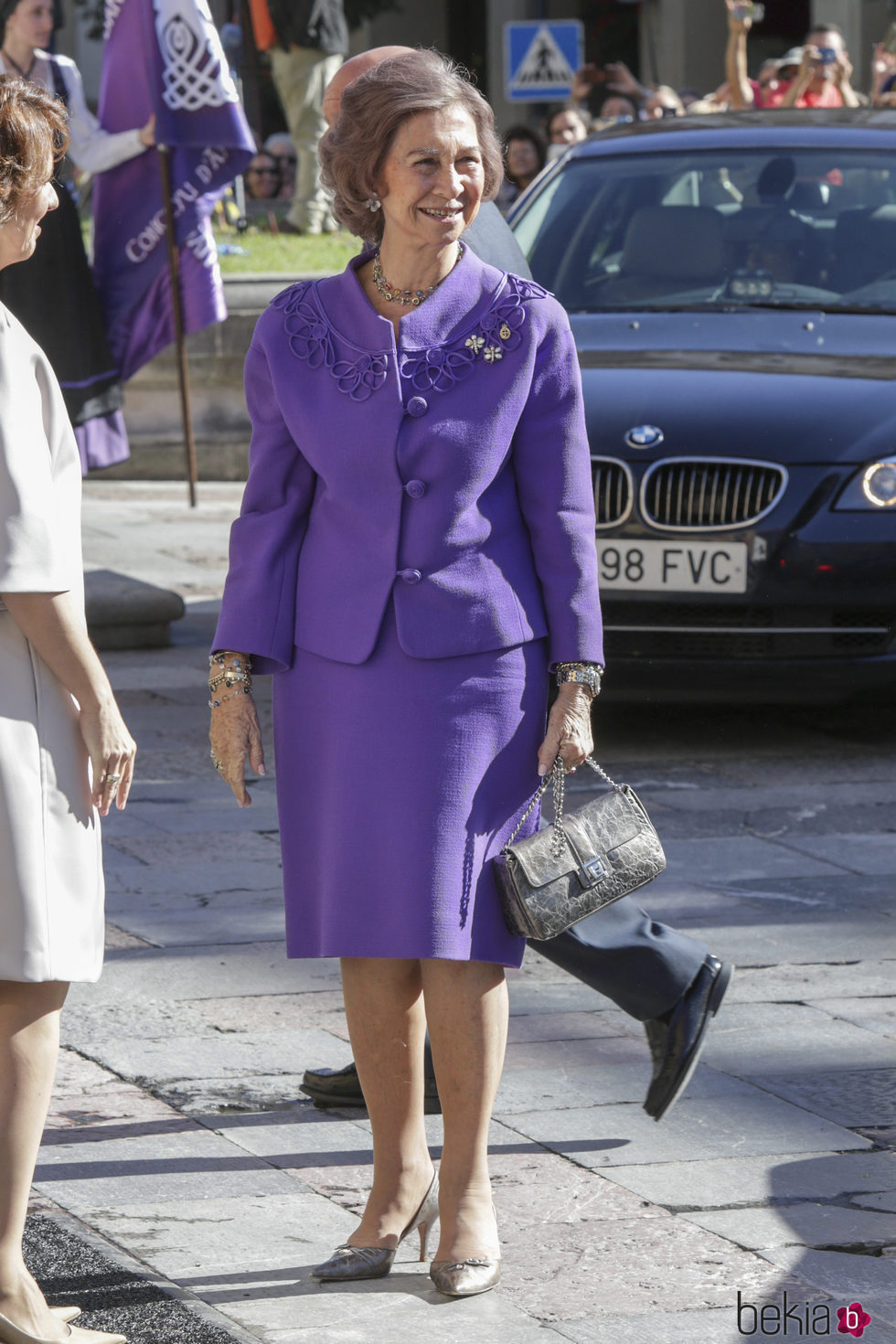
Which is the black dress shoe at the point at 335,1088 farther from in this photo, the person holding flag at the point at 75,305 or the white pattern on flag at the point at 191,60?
the white pattern on flag at the point at 191,60

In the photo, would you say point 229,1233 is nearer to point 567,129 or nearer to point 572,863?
point 572,863

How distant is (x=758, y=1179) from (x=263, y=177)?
74.5 ft

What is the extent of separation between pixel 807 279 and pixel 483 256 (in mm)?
3973

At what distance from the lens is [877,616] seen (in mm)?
6891

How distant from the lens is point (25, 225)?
119 inches

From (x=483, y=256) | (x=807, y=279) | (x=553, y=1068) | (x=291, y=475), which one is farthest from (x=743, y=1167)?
(x=807, y=279)

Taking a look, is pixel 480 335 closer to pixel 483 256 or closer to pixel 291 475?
pixel 291 475

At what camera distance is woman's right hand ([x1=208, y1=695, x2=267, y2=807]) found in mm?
3408

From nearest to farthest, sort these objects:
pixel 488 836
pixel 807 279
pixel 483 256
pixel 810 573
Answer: pixel 488 836 → pixel 483 256 → pixel 810 573 → pixel 807 279

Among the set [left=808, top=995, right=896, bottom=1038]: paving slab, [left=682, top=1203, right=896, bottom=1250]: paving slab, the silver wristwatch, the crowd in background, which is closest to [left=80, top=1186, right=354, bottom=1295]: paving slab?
[left=682, top=1203, right=896, bottom=1250]: paving slab

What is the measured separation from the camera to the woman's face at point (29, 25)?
832 cm

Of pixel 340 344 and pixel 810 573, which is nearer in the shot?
pixel 340 344

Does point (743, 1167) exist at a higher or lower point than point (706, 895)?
higher

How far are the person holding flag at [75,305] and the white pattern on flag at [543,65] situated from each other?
295 inches
